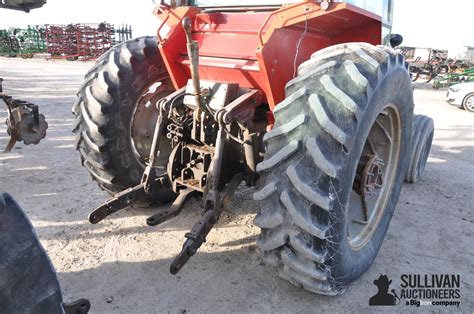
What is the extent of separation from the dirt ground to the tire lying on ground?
0.55 ft

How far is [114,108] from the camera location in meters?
3.05

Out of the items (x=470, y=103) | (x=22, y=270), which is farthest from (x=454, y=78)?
(x=22, y=270)

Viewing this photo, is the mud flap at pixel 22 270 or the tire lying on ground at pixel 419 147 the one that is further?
the tire lying on ground at pixel 419 147

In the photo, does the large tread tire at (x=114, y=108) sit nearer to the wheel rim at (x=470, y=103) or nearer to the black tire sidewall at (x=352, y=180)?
the black tire sidewall at (x=352, y=180)

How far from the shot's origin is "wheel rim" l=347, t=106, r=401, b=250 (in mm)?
2701

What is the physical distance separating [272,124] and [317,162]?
3.26ft

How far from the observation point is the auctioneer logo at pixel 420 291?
98.3 inches

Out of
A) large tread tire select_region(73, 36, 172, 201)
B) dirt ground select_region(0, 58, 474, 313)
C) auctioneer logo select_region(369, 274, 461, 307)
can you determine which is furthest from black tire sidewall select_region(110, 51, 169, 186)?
auctioneer logo select_region(369, 274, 461, 307)

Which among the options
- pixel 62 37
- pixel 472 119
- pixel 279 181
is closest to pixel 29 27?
pixel 62 37

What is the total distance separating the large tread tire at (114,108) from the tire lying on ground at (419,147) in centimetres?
304

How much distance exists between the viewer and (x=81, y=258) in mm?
2865

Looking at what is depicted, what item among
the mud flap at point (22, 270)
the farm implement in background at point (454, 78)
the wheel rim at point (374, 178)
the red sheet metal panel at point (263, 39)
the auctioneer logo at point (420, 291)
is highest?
the red sheet metal panel at point (263, 39)

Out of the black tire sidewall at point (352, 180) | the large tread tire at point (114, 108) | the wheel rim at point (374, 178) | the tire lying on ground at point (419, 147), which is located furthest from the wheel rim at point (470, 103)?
the large tread tire at point (114, 108)

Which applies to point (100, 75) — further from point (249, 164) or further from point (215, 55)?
point (249, 164)
